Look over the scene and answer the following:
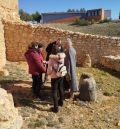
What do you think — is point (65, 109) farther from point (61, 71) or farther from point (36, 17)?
point (36, 17)

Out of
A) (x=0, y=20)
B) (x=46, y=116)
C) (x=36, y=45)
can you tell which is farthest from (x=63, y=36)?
(x=46, y=116)

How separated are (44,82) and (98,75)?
3.12 meters

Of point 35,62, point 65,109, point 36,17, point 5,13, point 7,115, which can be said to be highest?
point 5,13

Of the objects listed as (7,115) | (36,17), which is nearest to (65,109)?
(7,115)

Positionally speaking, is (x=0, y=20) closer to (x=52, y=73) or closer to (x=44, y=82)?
(x=44, y=82)

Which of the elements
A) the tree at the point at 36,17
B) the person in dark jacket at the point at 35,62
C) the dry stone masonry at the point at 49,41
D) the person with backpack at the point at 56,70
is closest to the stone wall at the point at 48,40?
the dry stone masonry at the point at 49,41

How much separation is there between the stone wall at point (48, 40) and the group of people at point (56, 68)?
16.5 ft

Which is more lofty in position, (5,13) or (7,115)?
(5,13)

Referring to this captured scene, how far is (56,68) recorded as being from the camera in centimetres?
771

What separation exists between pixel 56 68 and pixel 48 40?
6.00 meters

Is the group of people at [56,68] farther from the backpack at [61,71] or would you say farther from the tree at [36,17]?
the tree at [36,17]

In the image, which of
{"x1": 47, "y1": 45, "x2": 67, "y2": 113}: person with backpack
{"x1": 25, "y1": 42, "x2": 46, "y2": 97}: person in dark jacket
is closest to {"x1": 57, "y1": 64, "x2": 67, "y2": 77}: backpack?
{"x1": 47, "y1": 45, "x2": 67, "y2": 113}: person with backpack

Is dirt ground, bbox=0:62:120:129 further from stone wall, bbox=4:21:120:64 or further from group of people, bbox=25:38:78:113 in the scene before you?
stone wall, bbox=4:21:120:64

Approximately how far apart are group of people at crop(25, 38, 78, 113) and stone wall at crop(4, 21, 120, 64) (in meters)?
5.03
